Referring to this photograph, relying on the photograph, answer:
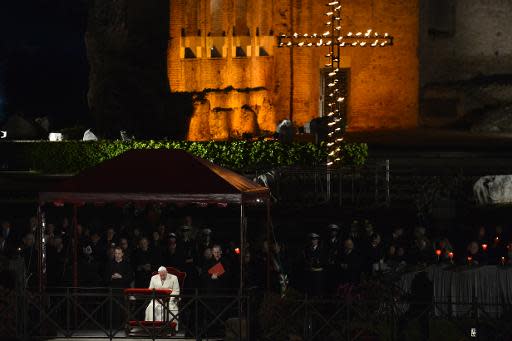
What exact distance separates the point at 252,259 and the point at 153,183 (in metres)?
2.37

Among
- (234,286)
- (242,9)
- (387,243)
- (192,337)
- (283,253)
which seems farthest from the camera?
(242,9)

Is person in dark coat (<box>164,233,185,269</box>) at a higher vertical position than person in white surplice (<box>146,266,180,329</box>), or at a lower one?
higher

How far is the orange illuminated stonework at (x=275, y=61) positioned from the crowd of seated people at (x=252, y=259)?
57.7 feet

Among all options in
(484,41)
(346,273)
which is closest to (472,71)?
(484,41)

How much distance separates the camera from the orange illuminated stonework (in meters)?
Result: 35.0

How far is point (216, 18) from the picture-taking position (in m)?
35.5

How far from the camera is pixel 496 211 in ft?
72.5

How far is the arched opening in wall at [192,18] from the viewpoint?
3553 centimetres

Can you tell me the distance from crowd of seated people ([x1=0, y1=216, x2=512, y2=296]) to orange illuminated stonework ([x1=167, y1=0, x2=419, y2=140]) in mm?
17592

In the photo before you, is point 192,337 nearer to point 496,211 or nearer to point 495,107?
point 496,211

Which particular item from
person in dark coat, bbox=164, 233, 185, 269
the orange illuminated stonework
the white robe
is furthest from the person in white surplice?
the orange illuminated stonework

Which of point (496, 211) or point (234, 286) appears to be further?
point (496, 211)

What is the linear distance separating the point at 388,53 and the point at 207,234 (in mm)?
20043

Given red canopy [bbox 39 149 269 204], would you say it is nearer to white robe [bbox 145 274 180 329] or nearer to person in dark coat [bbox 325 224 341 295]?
white robe [bbox 145 274 180 329]
